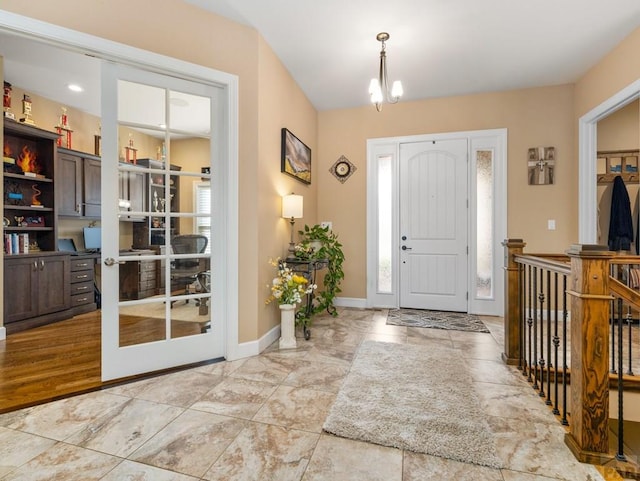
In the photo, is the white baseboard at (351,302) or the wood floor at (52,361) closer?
the wood floor at (52,361)

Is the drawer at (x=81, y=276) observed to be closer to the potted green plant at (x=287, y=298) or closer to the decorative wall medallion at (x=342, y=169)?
the potted green plant at (x=287, y=298)

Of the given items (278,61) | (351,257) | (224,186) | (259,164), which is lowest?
(351,257)

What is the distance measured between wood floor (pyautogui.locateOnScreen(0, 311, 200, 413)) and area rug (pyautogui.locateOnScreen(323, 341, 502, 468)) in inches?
56.1

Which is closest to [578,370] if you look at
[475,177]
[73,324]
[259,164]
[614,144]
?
[259,164]

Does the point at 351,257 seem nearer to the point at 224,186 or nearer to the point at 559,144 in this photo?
the point at 224,186

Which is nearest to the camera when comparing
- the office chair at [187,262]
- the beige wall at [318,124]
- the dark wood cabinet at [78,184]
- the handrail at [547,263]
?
the handrail at [547,263]

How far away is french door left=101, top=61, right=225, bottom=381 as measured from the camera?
7.21 ft

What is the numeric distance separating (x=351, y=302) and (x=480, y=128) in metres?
2.92

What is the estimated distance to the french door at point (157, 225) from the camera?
7.21ft

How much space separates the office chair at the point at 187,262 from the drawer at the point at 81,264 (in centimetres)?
252

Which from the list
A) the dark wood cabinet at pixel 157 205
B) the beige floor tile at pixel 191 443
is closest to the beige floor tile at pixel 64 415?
the beige floor tile at pixel 191 443

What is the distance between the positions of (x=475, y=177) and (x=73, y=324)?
531 centimetres

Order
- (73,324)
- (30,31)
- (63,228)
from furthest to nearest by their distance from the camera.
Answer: (63,228), (73,324), (30,31)

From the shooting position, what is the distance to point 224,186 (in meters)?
2.57
